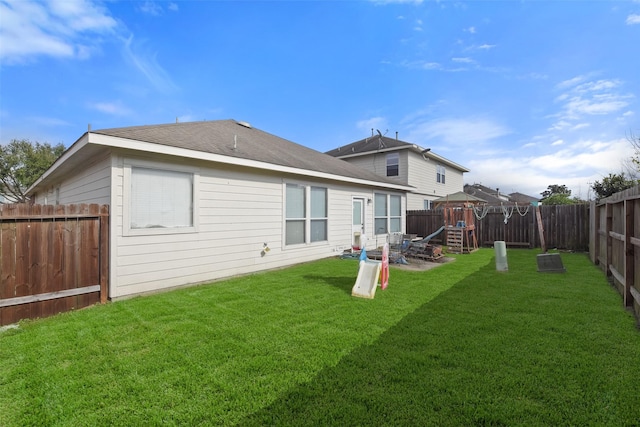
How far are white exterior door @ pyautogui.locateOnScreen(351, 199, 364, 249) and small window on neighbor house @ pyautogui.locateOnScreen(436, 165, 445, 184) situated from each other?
438 inches

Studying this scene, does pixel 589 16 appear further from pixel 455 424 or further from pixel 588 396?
pixel 455 424

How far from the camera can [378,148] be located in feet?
56.6

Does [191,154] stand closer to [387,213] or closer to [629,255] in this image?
[629,255]

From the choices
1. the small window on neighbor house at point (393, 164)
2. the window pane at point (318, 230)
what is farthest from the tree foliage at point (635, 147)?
the window pane at point (318, 230)

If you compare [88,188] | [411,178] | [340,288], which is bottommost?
[340,288]

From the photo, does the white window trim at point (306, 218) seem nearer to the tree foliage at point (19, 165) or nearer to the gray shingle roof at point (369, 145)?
the gray shingle roof at point (369, 145)

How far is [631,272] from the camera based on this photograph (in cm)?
417

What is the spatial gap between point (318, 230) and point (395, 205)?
5208 millimetres

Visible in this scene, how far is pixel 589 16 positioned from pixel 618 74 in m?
4.53

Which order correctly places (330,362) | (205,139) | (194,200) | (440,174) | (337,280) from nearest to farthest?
1. (330,362)
2. (194,200)
3. (337,280)
4. (205,139)
5. (440,174)

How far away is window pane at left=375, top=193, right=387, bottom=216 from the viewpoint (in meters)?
11.6

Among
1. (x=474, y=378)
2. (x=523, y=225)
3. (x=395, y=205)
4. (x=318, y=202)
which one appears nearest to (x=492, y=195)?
(x=523, y=225)

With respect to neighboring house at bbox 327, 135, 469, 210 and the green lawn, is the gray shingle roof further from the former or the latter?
the green lawn

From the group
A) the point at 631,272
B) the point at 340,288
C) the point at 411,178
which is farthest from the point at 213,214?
the point at 411,178
